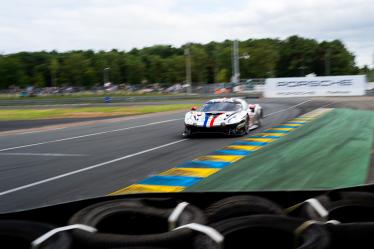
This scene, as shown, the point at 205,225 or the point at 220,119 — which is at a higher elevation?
the point at 205,225

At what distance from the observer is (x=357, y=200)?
4.16 metres

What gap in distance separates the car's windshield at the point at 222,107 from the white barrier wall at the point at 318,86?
31138 mm

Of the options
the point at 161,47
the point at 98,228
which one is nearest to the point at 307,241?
the point at 98,228

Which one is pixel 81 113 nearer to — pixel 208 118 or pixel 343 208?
pixel 208 118

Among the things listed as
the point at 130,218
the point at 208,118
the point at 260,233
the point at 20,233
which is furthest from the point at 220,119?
the point at 20,233

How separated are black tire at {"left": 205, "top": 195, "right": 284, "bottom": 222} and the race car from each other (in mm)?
10153

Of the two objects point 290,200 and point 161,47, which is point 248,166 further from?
point 161,47

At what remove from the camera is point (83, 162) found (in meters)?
10.5

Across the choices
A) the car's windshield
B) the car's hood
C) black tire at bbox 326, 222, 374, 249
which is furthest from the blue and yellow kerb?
black tire at bbox 326, 222, 374, 249

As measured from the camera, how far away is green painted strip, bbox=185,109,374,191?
25.2 ft

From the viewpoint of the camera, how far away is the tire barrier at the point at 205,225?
330 cm

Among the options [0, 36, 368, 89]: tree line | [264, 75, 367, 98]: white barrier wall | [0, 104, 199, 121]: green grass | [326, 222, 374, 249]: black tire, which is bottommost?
[0, 104, 199, 121]: green grass

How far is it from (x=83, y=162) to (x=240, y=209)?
23.0ft

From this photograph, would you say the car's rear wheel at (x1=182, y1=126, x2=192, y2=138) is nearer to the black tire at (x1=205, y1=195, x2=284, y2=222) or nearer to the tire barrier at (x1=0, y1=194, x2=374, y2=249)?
the tire barrier at (x1=0, y1=194, x2=374, y2=249)
